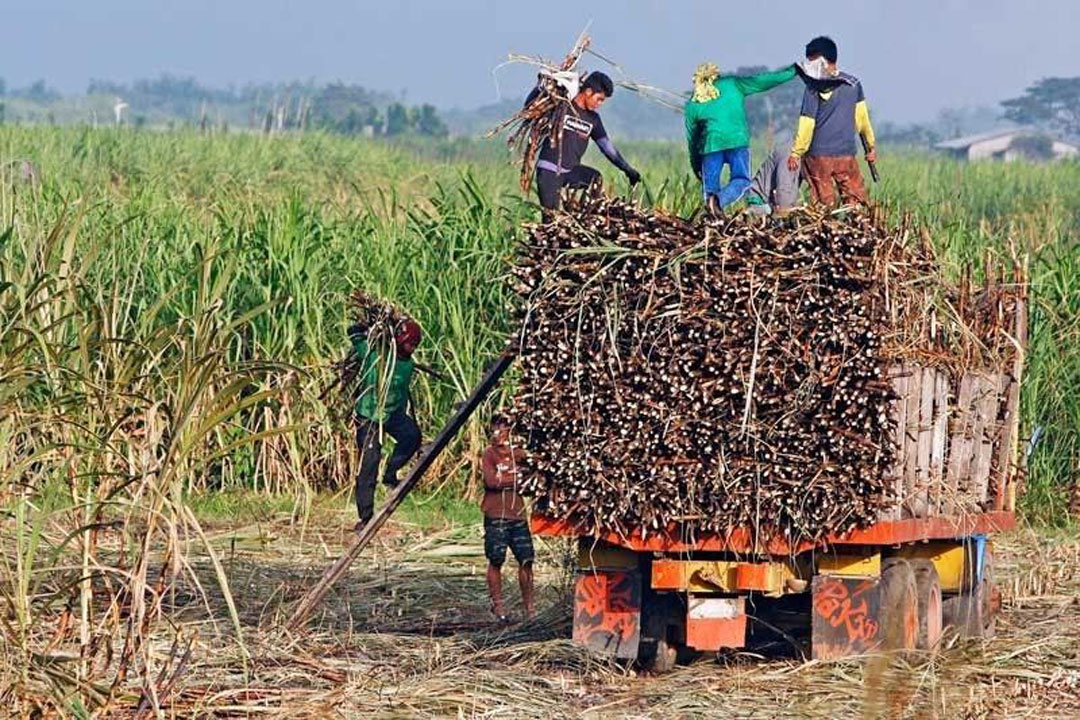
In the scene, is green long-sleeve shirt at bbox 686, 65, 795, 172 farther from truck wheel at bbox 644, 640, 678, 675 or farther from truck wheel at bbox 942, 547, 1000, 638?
truck wheel at bbox 644, 640, 678, 675

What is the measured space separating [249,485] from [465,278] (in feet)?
7.12

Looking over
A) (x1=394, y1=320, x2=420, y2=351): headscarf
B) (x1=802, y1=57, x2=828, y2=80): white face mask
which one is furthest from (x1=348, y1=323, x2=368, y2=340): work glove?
(x1=802, y1=57, x2=828, y2=80): white face mask

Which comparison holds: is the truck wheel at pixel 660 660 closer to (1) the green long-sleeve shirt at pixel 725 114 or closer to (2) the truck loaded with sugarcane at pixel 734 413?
(2) the truck loaded with sugarcane at pixel 734 413

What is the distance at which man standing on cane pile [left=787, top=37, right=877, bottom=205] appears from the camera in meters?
11.6

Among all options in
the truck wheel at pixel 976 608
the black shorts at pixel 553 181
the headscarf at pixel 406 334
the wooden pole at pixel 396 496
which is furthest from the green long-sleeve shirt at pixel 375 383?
the truck wheel at pixel 976 608

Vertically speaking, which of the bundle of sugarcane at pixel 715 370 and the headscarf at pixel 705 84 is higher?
the headscarf at pixel 705 84

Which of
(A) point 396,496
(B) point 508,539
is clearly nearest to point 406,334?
(B) point 508,539

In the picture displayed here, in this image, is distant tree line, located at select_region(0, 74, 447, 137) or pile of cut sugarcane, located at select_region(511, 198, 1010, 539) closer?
pile of cut sugarcane, located at select_region(511, 198, 1010, 539)

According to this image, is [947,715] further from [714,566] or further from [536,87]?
[536,87]

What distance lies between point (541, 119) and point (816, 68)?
2.12 m

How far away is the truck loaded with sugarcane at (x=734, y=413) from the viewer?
7.67 meters

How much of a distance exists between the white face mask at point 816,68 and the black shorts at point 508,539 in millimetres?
3404

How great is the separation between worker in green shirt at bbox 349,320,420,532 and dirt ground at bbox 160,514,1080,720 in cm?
55

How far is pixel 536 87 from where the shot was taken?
10.4 meters
